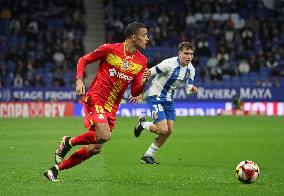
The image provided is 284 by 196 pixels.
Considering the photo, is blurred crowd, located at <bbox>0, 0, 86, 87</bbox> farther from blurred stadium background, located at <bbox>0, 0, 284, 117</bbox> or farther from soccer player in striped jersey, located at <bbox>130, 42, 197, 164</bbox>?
soccer player in striped jersey, located at <bbox>130, 42, 197, 164</bbox>

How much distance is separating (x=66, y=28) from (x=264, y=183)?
26949 mm

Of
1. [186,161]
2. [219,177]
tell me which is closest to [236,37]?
[186,161]

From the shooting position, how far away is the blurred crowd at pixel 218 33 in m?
33.2

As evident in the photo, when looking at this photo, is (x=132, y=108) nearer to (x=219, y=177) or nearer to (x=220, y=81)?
(x=220, y=81)

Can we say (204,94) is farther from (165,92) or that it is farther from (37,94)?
(165,92)

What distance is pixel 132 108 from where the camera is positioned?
31172 millimetres

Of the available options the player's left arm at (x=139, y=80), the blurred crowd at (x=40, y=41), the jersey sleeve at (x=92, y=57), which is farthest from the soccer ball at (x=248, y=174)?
the blurred crowd at (x=40, y=41)

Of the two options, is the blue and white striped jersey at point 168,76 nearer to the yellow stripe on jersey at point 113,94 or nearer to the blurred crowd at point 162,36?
the yellow stripe on jersey at point 113,94

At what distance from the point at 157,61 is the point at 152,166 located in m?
20.9

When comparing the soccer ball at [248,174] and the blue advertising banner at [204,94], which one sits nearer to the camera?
the soccer ball at [248,174]

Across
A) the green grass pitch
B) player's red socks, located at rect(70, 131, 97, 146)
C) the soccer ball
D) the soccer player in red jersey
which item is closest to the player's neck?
the soccer player in red jersey

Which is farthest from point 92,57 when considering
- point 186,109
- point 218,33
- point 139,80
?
point 218,33

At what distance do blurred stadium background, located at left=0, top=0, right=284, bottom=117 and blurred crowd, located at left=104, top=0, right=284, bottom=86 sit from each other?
0.16ft

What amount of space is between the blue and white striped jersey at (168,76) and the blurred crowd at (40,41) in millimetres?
19219
